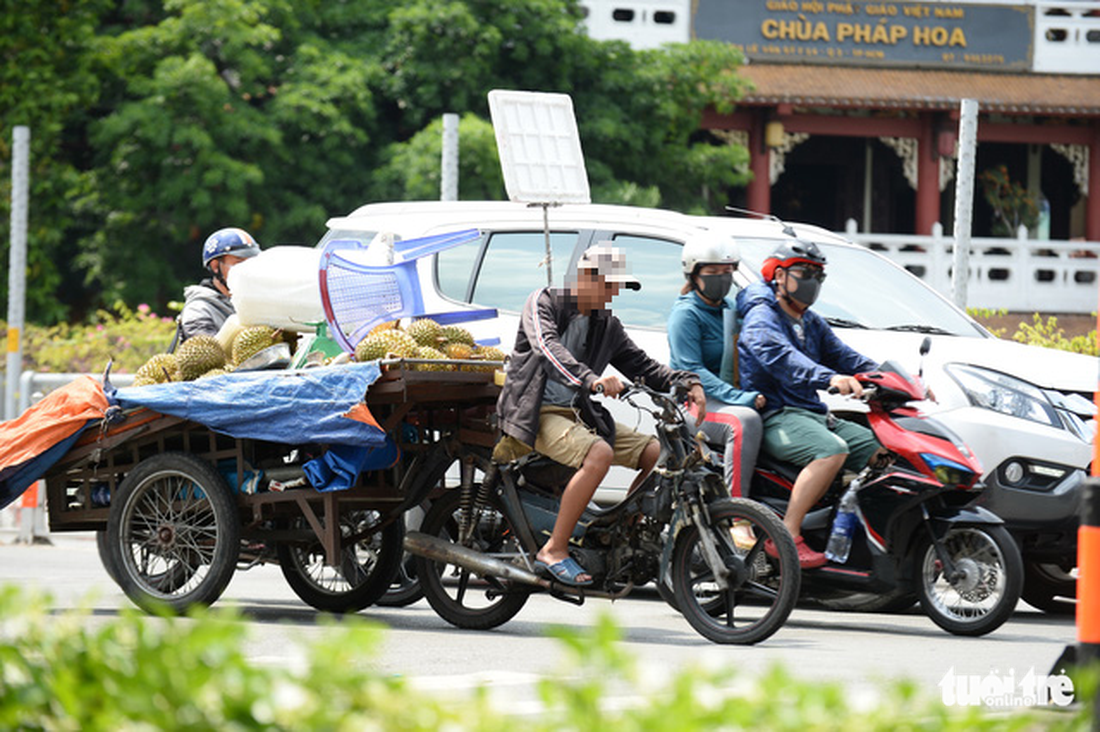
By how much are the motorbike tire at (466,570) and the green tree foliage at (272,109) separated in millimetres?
12724

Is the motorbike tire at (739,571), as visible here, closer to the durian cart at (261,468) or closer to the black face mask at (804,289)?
the durian cart at (261,468)

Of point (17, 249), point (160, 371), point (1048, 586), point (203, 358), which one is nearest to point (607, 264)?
point (203, 358)

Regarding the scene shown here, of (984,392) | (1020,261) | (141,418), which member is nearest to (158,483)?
(141,418)

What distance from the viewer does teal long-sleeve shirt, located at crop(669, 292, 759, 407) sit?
28.6 ft

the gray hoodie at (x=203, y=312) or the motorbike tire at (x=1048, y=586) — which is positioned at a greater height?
the gray hoodie at (x=203, y=312)

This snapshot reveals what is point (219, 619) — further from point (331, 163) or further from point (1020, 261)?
point (1020, 261)

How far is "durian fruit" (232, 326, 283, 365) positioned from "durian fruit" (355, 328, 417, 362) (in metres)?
0.72

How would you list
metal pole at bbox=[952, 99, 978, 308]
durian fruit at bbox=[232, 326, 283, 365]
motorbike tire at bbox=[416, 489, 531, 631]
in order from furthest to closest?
metal pole at bbox=[952, 99, 978, 308] → durian fruit at bbox=[232, 326, 283, 365] → motorbike tire at bbox=[416, 489, 531, 631]

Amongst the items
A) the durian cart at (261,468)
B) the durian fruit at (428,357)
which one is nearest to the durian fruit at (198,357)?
the durian cart at (261,468)

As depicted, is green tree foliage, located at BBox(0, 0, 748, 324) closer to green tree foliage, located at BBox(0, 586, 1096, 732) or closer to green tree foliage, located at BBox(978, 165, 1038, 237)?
green tree foliage, located at BBox(978, 165, 1038, 237)

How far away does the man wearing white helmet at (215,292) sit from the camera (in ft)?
30.8

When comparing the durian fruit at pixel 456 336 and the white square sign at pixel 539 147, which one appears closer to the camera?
the durian fruit at pixel 456 336

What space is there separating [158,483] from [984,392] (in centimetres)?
429

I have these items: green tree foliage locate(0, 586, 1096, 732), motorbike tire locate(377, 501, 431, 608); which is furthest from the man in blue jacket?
green tree foliage locate(0, 586, 1096, 732)
